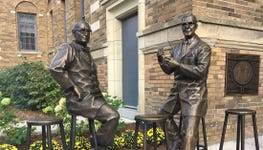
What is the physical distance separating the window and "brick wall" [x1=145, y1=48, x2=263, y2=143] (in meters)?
14.4

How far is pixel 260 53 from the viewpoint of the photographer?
5234 millimetres

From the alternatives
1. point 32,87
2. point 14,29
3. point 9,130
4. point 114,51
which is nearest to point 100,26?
point 114,51

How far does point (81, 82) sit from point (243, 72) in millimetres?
3443

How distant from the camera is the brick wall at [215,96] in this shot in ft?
14.8

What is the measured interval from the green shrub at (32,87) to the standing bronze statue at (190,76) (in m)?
5.51

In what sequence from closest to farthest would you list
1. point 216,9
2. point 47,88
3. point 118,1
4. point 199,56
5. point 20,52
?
point 199,56
point 216,9
point 118,1
point 47,88
point 20,52

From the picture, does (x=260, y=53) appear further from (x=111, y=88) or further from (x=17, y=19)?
(x=17, y=19)

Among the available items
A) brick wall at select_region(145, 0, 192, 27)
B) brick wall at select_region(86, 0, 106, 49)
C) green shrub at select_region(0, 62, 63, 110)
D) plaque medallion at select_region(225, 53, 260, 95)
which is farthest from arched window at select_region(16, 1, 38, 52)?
plaque medallion at select_region(225, 53, 260, 95)

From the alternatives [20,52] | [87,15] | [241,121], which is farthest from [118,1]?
[20,52]

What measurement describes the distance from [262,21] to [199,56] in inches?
123

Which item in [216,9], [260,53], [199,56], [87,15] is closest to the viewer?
[199,56]

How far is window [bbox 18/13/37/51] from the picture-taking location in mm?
→ 17266

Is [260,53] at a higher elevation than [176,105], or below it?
higher

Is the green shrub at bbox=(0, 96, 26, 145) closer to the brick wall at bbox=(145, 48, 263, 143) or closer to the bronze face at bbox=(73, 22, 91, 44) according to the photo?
the bronze face at bbox=(73, 22, 91, 44)
